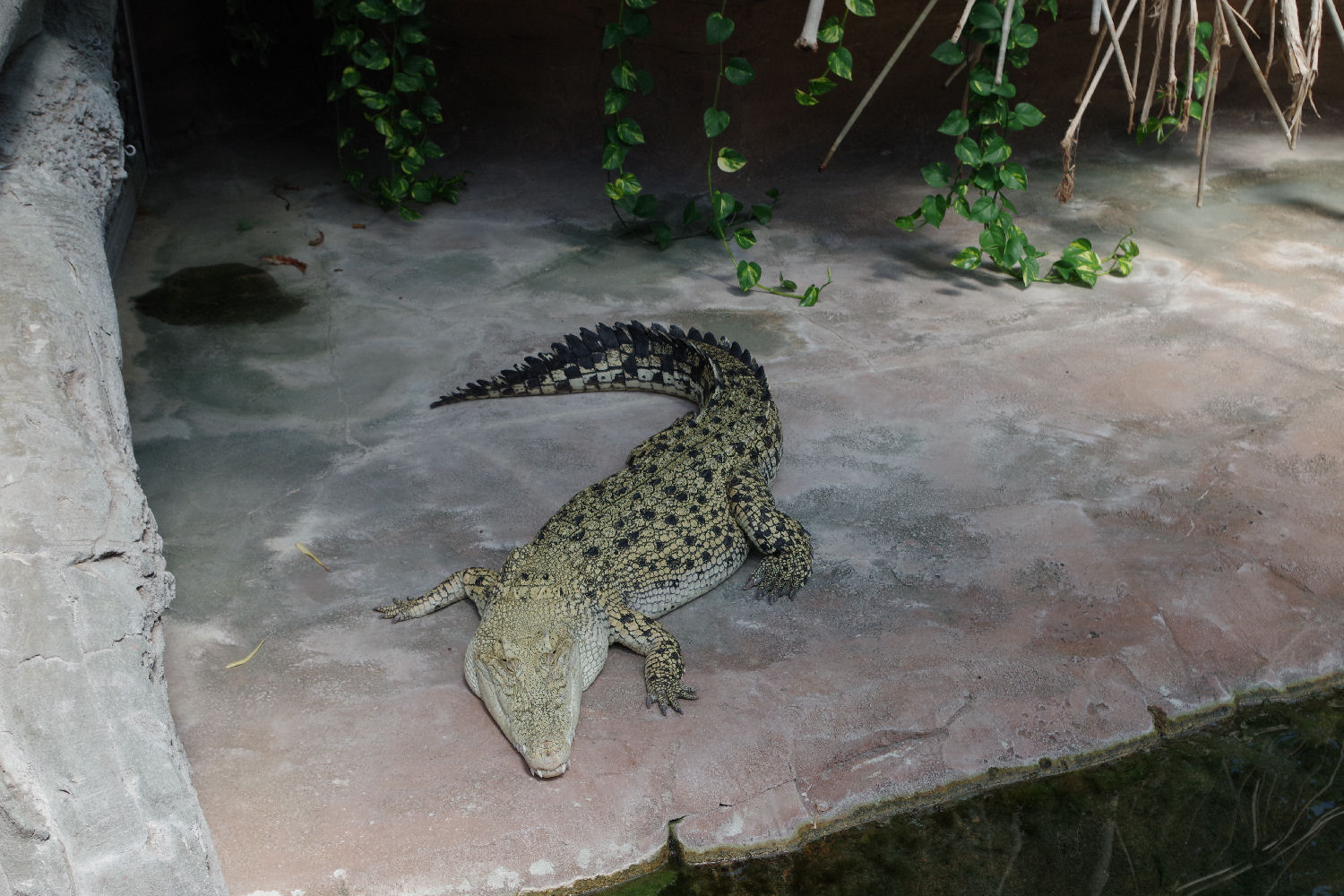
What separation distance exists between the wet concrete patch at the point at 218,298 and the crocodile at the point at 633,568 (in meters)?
2.21

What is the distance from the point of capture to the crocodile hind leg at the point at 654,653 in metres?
2.93

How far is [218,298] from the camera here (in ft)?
17.0

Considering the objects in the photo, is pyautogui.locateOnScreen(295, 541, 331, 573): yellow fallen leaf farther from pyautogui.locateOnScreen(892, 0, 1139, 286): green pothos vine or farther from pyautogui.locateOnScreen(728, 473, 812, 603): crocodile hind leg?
pyautogui.locateOnScreen(892, 0, 1139, 286): green pothos vine

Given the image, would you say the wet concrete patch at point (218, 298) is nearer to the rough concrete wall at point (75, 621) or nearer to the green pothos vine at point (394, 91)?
the green pothos vine at point (394, 91)

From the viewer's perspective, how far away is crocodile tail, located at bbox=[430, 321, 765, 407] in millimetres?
4352

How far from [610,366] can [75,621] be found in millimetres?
2606

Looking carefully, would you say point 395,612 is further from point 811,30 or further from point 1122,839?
point 811,30

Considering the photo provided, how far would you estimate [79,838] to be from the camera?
197cm

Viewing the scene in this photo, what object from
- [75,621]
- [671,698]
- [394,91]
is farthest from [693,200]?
[75,621]

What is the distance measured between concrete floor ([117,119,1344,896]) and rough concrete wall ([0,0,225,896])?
0.48m

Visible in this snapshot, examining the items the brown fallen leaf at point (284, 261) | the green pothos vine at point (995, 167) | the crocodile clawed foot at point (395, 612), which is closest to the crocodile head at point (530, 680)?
the crocodile clawed foot at point (395, 612)

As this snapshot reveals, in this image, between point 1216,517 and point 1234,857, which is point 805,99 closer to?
point 1216,517

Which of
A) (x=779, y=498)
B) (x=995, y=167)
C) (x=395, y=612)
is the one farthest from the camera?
(x=995, y=167)

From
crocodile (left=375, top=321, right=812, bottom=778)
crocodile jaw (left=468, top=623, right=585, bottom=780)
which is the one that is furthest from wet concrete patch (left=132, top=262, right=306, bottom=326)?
crocodile jaw (left=468, top=623, right=585, bottom=780)
